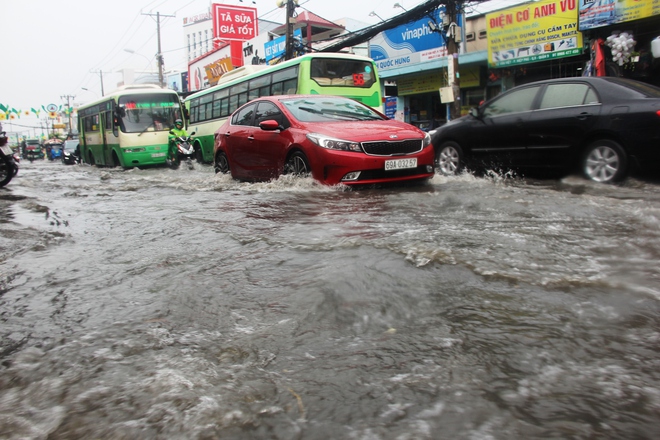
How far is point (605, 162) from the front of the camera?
238 inches

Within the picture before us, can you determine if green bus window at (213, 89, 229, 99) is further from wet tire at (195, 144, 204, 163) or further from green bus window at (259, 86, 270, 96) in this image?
green bus window at (259, 86, 270, 96)

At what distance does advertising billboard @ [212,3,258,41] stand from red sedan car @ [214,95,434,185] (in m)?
35.0

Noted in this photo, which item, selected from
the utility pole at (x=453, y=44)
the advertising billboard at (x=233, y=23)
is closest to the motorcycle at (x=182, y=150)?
the utility pole at (x=453, y=44)

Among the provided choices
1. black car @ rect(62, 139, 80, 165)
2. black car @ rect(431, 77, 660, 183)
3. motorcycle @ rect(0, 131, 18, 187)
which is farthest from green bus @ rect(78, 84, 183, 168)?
black car @ rect(431, 77, 660, 183)

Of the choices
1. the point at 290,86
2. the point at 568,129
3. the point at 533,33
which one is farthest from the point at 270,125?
the point at 533,33

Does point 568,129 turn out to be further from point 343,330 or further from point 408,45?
point 408,45

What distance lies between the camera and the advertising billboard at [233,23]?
39.8 m

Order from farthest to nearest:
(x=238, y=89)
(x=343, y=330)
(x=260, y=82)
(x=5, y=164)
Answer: (x=238, y=89), (x=260, y=82), (x=5, y=164), (x=343, y=330)

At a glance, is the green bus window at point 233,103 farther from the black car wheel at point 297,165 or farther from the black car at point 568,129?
the black car wheel at point 297,165

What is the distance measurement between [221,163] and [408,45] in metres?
13.2

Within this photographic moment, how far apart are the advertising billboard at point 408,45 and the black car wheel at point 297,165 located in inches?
517

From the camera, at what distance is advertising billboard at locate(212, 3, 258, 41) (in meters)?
39.8

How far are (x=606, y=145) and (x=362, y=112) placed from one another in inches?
119

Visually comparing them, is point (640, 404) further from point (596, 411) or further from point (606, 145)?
point (606, 145)
